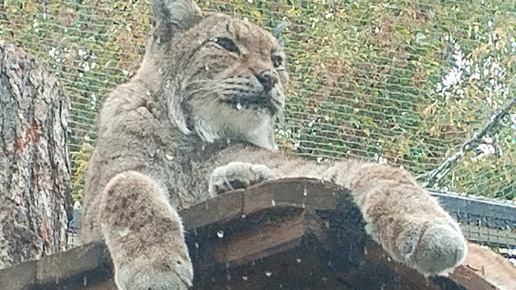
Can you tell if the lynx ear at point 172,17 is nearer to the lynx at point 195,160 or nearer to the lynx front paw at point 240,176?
the lynx at point 195,160

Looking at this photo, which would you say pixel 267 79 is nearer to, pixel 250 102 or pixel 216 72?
pixel 250 102

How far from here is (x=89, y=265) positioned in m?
2.32

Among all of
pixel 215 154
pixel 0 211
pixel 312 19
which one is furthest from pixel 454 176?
pixel 0 211

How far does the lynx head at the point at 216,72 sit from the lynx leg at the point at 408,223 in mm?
785

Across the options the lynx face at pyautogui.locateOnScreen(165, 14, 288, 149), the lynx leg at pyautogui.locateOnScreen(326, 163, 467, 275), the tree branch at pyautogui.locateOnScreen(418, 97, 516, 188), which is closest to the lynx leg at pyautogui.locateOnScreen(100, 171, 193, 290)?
the lynx leg at pyautogui.locateOnScreen(326, 163, 467, 275)

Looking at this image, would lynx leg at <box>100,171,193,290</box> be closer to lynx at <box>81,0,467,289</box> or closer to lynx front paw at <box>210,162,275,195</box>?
lynx at <box>81,0,467,289</box>

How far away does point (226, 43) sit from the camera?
3.42 metres

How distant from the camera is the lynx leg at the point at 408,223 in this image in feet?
6.75

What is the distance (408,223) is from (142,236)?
0.61 meters

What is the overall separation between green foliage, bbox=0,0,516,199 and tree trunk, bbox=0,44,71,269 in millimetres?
797

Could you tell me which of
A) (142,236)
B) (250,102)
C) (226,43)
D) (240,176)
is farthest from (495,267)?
(142,236)

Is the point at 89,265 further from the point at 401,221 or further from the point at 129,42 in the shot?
the point at 129,42

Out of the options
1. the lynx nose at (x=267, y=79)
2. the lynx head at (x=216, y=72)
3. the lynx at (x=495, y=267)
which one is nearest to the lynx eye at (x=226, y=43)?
the lynx head at (x=216, y=72)

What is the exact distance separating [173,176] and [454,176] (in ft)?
4.83
